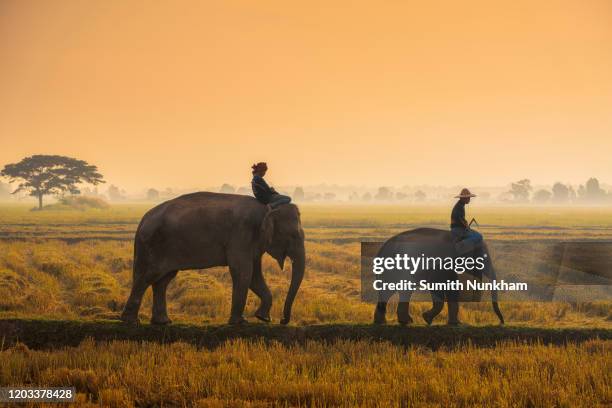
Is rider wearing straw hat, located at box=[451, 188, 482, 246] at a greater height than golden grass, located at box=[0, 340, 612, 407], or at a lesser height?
greater

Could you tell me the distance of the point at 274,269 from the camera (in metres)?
32.1

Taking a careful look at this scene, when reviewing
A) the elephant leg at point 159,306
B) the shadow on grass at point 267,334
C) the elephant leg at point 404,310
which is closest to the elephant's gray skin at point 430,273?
the elephant leg at point 404,310

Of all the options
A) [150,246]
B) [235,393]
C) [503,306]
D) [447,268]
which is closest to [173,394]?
[235,393]

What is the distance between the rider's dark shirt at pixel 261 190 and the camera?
582 inches

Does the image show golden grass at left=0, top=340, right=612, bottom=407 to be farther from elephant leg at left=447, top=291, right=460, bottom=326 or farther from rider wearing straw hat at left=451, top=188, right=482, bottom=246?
rider wearing straw hat at left=451, top=188, right=482, bottom=246

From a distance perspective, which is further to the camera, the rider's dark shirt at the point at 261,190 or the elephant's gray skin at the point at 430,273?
the rider's dark shirt at the point at 261,190

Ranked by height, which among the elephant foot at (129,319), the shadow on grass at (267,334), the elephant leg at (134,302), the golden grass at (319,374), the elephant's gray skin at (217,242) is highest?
the elephant's gray skin at (217,242)

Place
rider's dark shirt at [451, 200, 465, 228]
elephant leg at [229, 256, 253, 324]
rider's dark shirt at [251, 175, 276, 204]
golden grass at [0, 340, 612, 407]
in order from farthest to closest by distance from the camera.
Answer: rider's dark shirt at [251, 175, 276, 204] → rider's dark shirt at [451, 200, 465, 228] → elephant leg at [229, 256, 253, 324] → golden grass at [0, 340, 612, 407]

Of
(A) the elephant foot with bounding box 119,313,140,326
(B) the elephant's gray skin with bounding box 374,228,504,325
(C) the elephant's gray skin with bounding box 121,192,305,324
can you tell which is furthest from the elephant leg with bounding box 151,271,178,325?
(B) the elephant's gray skin with bounding box 374,228,504,325

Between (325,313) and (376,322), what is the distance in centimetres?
370

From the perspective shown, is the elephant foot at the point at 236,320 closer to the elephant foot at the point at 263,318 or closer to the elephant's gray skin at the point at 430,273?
the elephant foot at the point at 263,318

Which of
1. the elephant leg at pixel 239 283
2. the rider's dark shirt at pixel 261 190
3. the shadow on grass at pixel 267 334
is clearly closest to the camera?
the shadow on grass at pixel 267 334

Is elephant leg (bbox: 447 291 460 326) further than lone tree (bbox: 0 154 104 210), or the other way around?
lone tree (bbox: 0 154 104 210)

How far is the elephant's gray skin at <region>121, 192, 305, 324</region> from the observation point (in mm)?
14523
